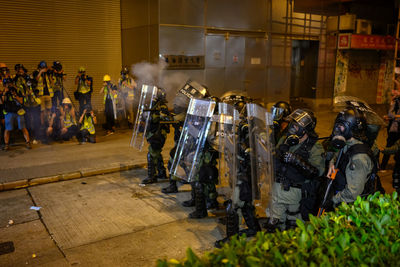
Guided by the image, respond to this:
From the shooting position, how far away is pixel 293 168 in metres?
4.39

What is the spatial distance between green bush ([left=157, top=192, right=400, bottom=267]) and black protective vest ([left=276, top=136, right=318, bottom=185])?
1.35 meters

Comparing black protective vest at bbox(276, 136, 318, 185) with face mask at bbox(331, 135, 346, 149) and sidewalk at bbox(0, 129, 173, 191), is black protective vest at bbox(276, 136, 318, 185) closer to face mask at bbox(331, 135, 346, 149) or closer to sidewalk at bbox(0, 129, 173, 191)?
face mask at bbox(331, 135, 346, 149)

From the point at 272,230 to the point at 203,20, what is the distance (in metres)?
9.70

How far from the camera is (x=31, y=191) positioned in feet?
22.7

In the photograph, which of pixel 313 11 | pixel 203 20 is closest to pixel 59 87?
pixel 203 20

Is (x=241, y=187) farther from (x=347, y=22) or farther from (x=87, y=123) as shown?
(x=347, y=22)

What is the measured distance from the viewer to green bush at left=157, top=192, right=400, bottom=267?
7.45ft

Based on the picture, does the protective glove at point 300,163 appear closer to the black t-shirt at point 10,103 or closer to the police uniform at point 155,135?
the police uniform at point 155,135

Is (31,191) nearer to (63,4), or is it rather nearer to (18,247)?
(18,247)

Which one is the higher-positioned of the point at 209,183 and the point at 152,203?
the point at 209,183

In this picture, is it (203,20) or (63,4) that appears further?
(203,20)

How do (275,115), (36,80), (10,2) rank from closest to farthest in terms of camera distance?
(275,115) → (36,80) → (10,2)

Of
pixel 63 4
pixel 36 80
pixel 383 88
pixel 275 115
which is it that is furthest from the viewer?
pixel 383 88

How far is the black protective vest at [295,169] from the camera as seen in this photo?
441 centimetres
